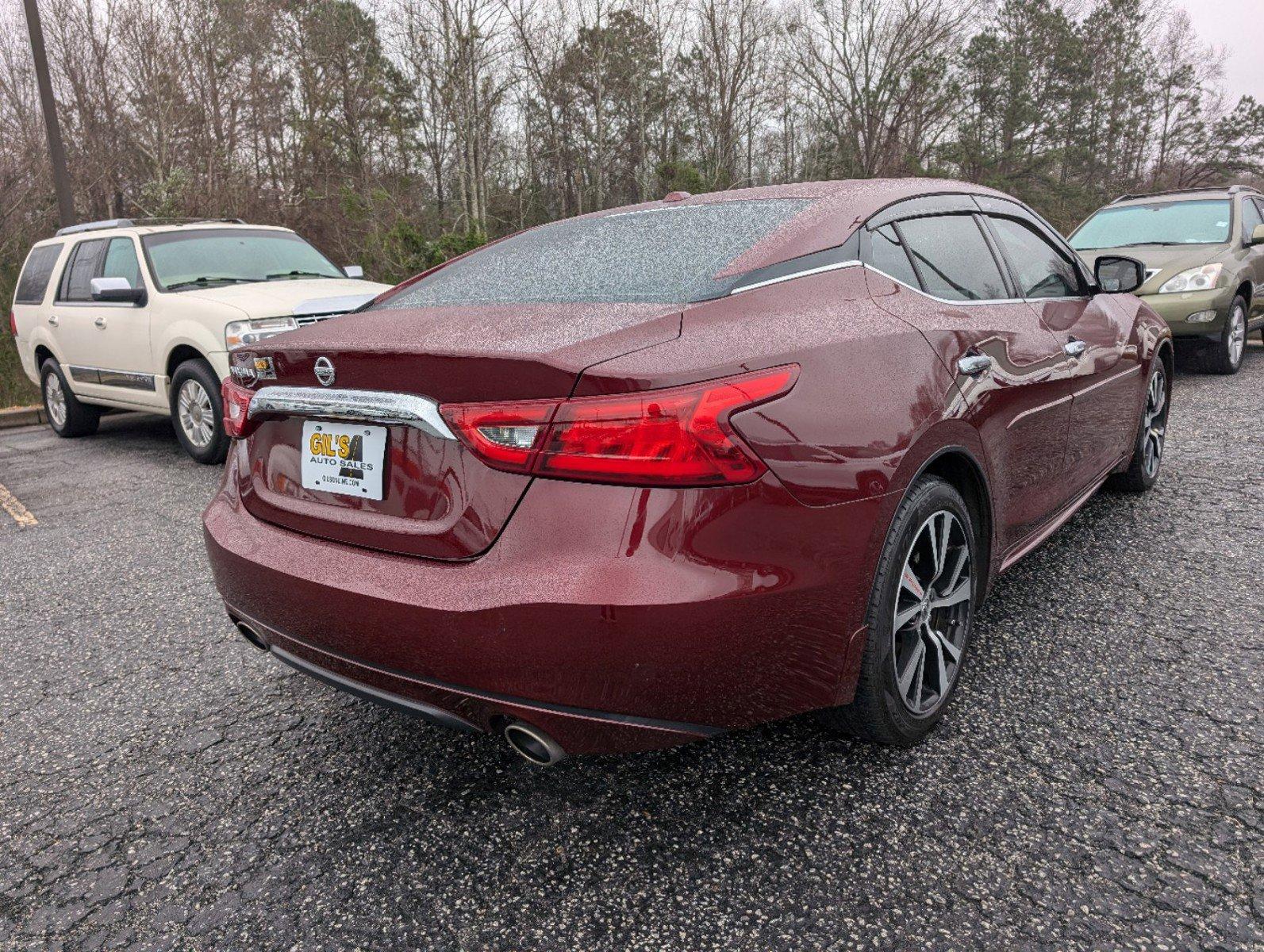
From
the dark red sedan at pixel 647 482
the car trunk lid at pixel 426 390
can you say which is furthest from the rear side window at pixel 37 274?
the car trunk lid at pixel 426 390

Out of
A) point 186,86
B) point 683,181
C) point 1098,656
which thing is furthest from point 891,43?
point 1098,656

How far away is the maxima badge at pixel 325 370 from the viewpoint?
2018 millimetres

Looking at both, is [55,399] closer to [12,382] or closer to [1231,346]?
[12,382]

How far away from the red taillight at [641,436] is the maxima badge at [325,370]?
0.53 metres

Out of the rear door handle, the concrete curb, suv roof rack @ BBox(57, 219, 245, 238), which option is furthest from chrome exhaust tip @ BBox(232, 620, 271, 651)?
the concrete curb

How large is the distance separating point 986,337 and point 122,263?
703cm

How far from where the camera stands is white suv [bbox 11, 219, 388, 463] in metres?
6.20

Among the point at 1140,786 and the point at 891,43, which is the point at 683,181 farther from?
the point at 1140,786

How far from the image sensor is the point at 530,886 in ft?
6.28

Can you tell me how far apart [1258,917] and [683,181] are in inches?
938

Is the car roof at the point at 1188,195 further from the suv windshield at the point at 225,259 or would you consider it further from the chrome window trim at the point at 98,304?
the chrome window trim at the point at 98,304

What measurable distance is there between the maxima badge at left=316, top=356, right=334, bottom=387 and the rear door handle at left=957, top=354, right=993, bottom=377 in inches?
62.0

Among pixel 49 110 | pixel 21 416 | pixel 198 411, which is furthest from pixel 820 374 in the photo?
pixel 49 110

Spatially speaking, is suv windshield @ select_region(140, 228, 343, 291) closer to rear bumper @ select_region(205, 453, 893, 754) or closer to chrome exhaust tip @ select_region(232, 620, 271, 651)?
chrome exhaust tip @ select_region(232, 620, 271, 651)
